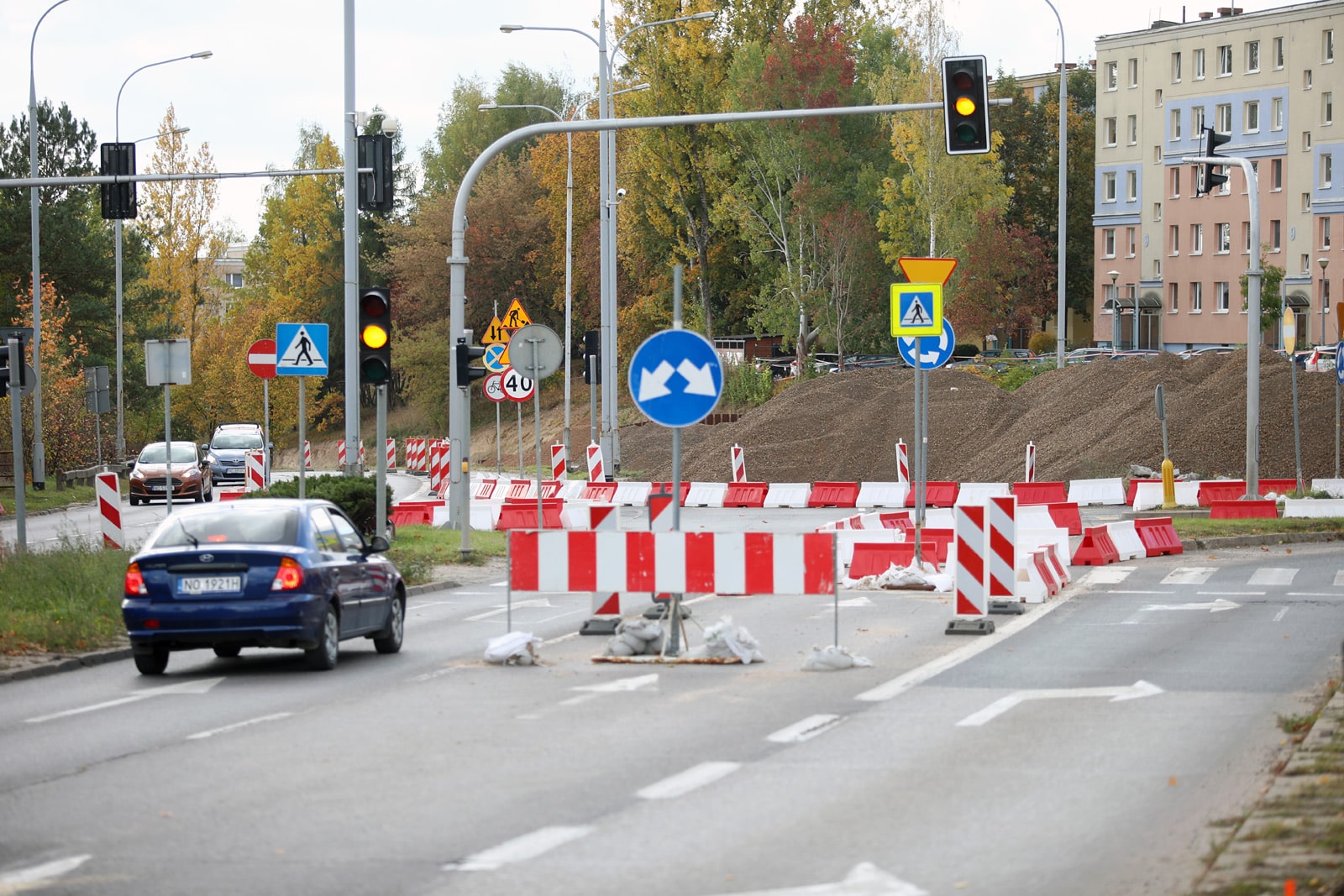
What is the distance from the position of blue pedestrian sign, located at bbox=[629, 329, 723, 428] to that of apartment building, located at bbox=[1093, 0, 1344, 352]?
2950 inches

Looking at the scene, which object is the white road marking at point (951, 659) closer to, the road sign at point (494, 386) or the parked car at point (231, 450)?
the road sign at point (494, 386)

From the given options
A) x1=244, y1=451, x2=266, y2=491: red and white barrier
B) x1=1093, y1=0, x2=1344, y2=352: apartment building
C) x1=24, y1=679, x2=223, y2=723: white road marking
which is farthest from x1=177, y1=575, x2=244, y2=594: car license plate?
x1=1093, y1=0, x2=1344, y2=352: apartment building

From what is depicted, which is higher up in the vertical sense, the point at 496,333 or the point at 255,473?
the point at 496,333

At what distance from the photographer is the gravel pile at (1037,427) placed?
43.3 m

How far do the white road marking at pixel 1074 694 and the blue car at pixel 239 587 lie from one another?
5284 mm

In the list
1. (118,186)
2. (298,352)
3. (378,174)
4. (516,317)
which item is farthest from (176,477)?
(298,352)

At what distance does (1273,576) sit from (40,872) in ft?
58.6

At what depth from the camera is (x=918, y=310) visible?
20.4 metres

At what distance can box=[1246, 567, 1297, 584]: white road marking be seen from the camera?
2172 cm

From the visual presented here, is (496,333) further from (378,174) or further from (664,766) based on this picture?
(664,766)

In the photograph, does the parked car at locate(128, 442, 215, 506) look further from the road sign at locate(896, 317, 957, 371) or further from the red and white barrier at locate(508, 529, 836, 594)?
the red and white barrier at locate(508, 529, 836, 594)

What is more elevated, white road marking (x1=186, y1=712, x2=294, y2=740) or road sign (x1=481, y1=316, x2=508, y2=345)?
road sign (x1=481, y1=316, x2=508, y2=345)

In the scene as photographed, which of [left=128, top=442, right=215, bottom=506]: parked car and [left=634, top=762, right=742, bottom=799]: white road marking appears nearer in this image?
[left=634, top=762, right=742, bottom=799]: white road marking

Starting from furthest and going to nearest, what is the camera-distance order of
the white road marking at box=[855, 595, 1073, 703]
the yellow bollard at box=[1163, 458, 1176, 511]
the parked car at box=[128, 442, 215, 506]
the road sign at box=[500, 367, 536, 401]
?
the parked car at box=[128, 442, 215, 506]
the yellow bollard at box=[1163, 458, 1176, 511]
the road sign at box=[500, 367, 536, 401]
the white road marking at box=[855, 595, 1073, 703]
